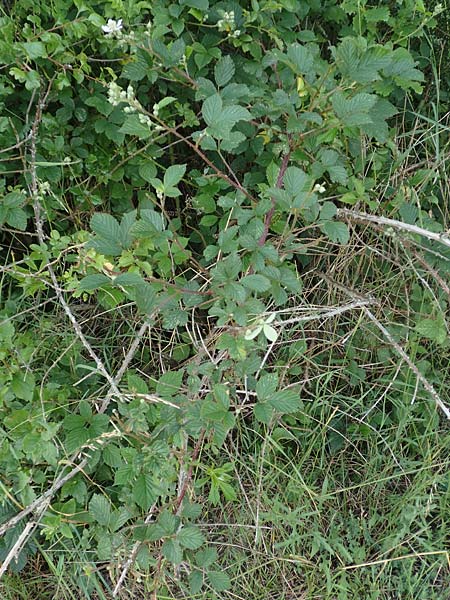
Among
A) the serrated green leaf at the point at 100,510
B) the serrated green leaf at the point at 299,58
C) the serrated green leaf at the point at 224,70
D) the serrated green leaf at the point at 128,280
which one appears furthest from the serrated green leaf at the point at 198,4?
the serrated green leaf at the point at 100,510

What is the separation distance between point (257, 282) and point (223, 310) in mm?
96

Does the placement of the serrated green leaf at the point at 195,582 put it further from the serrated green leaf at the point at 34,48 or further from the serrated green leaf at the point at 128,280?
the serrated green leaf at the point at 34,48

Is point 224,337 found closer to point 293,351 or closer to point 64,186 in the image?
point 293,351

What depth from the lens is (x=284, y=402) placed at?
4.72ft

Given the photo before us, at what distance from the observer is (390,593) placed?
1687 millimetres

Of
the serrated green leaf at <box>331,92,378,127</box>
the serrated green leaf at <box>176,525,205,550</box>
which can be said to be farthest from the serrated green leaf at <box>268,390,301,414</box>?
the serrated green leaf at <box>331,92,378,127</box>

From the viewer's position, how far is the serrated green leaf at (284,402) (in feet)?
4.70

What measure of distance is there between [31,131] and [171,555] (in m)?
1.08

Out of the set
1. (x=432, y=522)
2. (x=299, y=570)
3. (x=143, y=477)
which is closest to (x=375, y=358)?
(x=432, y=522)

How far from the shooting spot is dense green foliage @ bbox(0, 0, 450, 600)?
146 cm

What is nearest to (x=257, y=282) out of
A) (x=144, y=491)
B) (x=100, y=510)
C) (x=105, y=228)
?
(x=105, y=228)

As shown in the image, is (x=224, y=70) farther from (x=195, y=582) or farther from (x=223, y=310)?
(x=195, y=582)

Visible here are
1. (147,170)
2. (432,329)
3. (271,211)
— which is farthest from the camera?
(147,170)

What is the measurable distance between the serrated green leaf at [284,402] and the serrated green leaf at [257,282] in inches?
9.2
